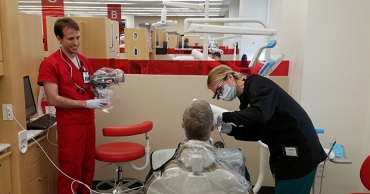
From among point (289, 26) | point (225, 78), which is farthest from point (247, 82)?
point (289, 26)

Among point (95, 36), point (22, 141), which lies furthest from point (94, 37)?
point (22, 141)

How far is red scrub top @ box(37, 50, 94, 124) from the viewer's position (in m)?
2.14

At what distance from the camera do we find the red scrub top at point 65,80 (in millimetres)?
2143

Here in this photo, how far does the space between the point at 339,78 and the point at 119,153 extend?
179 centimetres

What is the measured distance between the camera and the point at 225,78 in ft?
5.57

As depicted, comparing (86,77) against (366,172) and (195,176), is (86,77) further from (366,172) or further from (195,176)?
(366,172)

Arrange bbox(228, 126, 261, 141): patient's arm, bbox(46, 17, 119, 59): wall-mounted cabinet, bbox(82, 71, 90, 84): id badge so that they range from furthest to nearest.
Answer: bbox(46, 17, 119, 59): wall-mounted cabinet, bbox(82, 71, 90, 84): id badge, bbox(228, 126, 261, 141): patient's arm

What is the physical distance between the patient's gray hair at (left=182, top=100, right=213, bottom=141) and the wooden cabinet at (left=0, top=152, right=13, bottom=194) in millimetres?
1242

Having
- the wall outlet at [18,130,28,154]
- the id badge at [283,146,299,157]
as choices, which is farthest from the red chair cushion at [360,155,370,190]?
the wall outlet at [18,130,28,154]

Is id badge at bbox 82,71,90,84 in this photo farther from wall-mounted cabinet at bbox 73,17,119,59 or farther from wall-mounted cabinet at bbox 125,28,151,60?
wall-mounted cabinet at bbox 125,28,151,60

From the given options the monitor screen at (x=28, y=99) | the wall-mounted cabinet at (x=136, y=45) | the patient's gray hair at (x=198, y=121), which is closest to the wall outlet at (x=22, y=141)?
the monitor screen at (x=28, y=99)

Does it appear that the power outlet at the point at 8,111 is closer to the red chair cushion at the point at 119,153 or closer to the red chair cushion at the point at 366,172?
the red chair cushion at the point at 119,153

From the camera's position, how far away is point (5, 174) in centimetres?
196

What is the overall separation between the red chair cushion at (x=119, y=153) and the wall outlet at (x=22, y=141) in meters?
0.55
